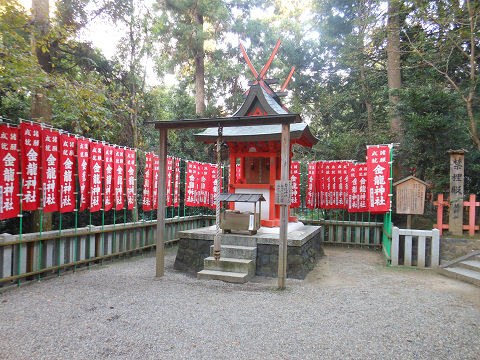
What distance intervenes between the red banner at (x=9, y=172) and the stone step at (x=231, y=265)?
12.8 ft

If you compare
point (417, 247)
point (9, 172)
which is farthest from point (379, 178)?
point (9, 172)

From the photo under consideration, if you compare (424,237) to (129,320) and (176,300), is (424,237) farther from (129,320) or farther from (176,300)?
(129,320)

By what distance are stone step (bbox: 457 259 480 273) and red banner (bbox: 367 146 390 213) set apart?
2.19m

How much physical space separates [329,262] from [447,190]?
423 cm

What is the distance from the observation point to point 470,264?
712 cm

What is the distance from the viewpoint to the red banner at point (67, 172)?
6.48m

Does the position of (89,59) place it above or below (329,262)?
above

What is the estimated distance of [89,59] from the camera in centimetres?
892

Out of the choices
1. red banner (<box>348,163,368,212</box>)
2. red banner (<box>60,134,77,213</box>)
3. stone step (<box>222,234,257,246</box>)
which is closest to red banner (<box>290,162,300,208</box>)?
red banner (<box>348,163,368,212</box>)

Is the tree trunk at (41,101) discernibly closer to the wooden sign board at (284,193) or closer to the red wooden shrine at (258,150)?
the red wooden shrine at (258,150)

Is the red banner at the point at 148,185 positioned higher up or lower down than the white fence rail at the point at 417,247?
higher up

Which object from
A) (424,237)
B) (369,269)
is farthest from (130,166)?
(424,237)

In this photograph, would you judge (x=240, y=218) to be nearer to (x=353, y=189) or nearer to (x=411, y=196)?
(x=411, y=196)

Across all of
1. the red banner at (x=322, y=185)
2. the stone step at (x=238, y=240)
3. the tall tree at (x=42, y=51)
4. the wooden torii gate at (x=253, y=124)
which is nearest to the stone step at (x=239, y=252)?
the stone step at (x=238, y=240)
